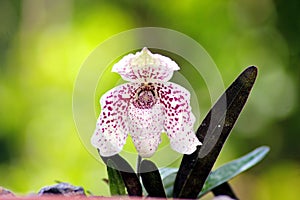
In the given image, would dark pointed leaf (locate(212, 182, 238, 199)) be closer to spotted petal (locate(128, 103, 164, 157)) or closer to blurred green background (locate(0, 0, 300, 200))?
spotted petal (locate(128, 103, 164, 157))

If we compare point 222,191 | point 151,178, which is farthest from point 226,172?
point 151,178

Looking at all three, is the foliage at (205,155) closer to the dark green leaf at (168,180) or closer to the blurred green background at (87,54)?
the dark green leaf at (168,180)

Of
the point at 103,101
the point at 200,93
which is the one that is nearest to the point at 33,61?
the point at 200,93

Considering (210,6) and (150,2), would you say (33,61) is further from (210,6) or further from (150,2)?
(210,6)

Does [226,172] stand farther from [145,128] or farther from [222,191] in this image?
[145,128]

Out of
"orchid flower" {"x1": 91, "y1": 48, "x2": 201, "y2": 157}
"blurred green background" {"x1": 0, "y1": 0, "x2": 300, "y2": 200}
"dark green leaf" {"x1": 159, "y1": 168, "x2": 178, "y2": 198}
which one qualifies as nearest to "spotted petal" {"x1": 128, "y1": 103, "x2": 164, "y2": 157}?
"orchid flower" {"x1": 91, "y1": 48, "x2": 201, "y2": 157}

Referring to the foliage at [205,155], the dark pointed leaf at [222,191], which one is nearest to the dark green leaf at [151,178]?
the foliage at [205,155]
